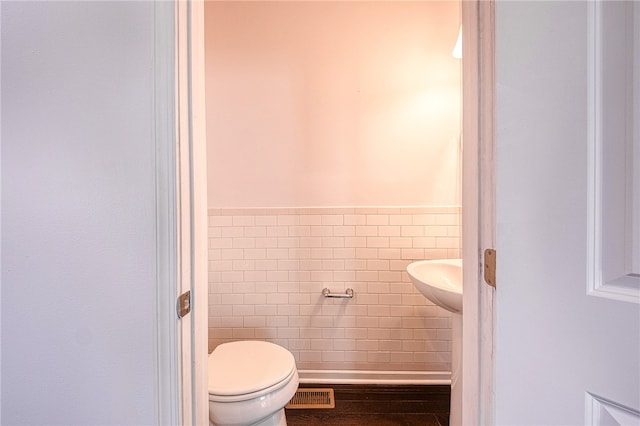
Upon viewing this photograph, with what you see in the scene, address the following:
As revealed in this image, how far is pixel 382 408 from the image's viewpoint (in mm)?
1511

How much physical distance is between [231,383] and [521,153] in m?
1.11

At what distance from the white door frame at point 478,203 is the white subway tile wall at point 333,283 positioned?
998mm

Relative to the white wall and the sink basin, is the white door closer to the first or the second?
the sink basin

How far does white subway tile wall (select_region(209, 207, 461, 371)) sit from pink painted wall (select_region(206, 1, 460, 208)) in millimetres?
120

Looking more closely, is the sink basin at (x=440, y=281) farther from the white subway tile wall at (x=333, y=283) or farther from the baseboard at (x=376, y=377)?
the baseboard at (x=376, y=377)

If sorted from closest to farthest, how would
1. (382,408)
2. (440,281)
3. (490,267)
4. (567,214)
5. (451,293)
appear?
(567,214) < (490,267) < (451,293) < (440,281) < (382,408)

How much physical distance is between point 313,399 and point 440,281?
3.32ft

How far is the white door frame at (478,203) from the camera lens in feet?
1.64

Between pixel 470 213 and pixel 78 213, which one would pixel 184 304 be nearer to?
pixel 78 213

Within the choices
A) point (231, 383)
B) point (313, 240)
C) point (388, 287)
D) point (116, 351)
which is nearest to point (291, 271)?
point (313, 240)

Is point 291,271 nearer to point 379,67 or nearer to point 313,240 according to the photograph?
point 313,240

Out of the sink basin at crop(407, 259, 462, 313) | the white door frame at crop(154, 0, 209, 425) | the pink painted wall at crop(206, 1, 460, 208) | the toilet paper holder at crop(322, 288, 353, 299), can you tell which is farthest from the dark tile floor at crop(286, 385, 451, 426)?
the white door frame at crop(154, 0, 209, 425)

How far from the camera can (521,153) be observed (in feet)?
1.41

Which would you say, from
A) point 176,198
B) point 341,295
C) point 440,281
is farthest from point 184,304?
point 341,295
